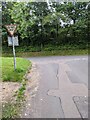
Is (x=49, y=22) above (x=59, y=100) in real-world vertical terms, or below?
above

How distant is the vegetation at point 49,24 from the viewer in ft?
90.9

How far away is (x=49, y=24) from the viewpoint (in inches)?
1099

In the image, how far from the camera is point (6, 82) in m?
10.1

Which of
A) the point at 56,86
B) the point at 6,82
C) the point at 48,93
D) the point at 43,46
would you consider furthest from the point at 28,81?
the point at 43,46

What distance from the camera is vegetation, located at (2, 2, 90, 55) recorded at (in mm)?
27719

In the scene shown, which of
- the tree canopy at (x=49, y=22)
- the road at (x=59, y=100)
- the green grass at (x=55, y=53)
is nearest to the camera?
the road at (x=59, y=100)

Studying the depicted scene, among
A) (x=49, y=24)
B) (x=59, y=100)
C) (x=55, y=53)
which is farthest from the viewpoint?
(x=49, y=24)

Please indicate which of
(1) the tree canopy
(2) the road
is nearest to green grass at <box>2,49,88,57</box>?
(1) the tree canopy

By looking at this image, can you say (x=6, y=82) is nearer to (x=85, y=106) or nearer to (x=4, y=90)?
(x=4, y=90)

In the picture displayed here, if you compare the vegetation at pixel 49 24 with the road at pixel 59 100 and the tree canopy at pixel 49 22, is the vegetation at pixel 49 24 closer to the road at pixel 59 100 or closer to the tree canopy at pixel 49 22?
the tree canopy at pixel 49 22

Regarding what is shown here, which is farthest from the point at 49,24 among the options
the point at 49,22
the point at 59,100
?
the point at 59,100

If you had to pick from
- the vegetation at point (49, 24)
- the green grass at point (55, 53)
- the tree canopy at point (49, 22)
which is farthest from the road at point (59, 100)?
the tree canopy at point (49, 22)

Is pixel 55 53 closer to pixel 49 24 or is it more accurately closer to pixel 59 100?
pixel 49 24

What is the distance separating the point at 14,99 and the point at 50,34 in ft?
72.8
